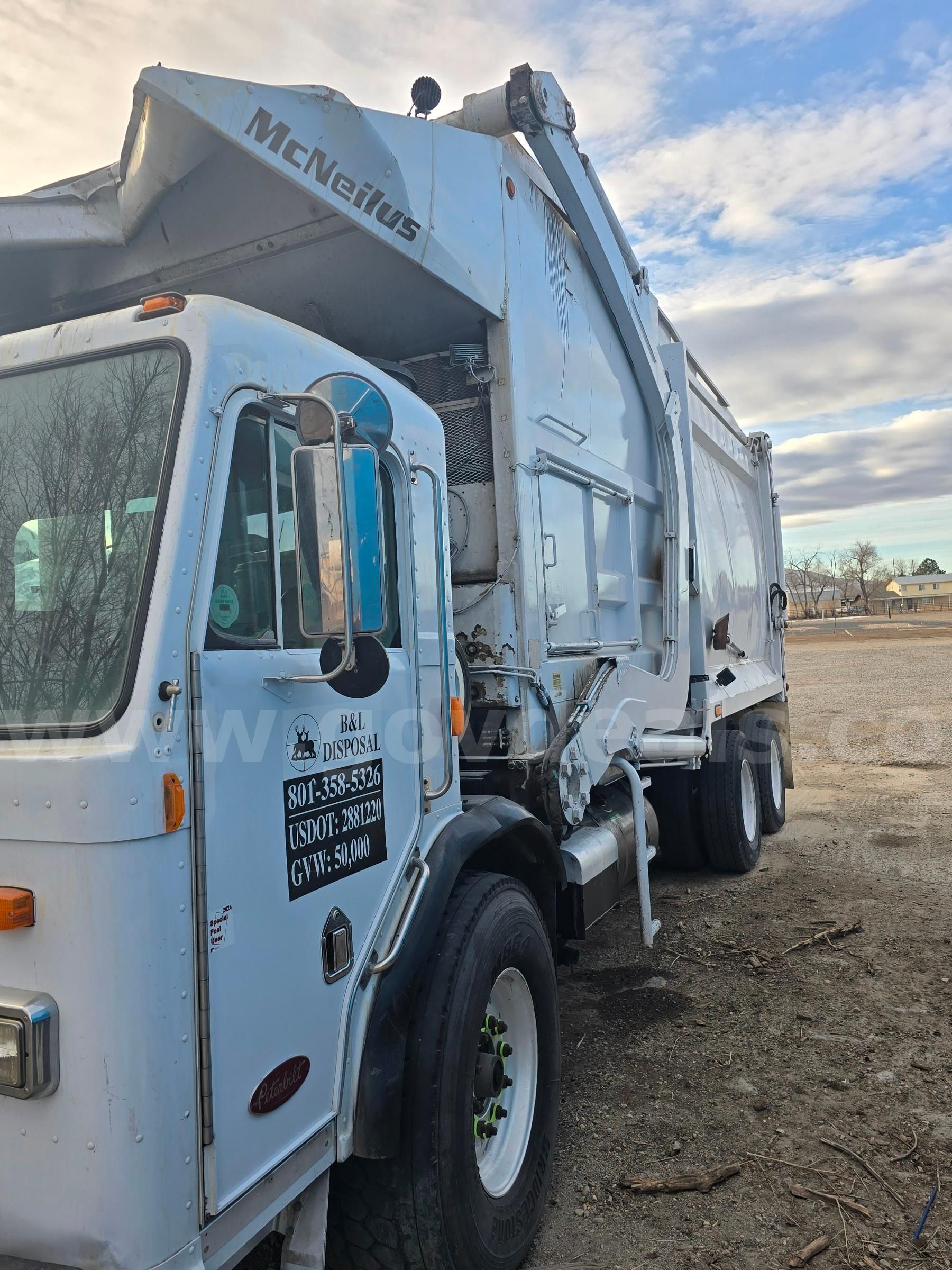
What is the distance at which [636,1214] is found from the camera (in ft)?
9.69

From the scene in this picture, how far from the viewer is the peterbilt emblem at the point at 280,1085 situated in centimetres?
186

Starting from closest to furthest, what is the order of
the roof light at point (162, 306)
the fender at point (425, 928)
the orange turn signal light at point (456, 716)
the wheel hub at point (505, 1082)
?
the roof light at point (162, 306)
the fender at point (425, 928)
the wheel hub at point (505, 1082)
the orange turn signal light at point (456, 716)

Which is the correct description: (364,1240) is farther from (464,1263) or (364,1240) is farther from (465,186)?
(465,186)

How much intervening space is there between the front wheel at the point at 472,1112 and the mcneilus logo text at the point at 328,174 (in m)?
2.08

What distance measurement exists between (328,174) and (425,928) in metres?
2.18

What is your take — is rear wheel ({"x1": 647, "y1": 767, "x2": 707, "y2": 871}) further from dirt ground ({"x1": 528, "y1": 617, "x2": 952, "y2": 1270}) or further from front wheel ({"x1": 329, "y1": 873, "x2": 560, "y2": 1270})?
front wheel ({"x1": 329, "y1": 873, "x2": 560, "y2": 1270})

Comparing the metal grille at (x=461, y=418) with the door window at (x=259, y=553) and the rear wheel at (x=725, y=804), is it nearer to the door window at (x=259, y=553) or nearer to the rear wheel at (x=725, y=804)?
the door window at (x=259, y=553)

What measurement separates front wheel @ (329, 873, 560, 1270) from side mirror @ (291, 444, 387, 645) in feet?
3.71

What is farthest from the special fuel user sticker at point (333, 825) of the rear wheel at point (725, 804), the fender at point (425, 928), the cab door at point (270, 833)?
the rear wheel at point (725, 804)

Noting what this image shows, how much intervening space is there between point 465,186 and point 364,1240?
331cm

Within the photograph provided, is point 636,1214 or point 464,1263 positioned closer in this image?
point 464,1263

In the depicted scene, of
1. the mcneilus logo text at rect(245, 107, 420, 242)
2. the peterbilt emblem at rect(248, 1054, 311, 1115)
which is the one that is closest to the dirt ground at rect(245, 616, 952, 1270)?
the peterbilt emblem at rect(248, 1054, 311, 1115)

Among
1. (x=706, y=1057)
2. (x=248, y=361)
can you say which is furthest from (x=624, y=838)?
(x=248, y=361)

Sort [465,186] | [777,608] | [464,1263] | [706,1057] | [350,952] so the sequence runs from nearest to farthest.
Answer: [350,952] < [464,1263] < [465,186] < [706,1057] < [777,608]
